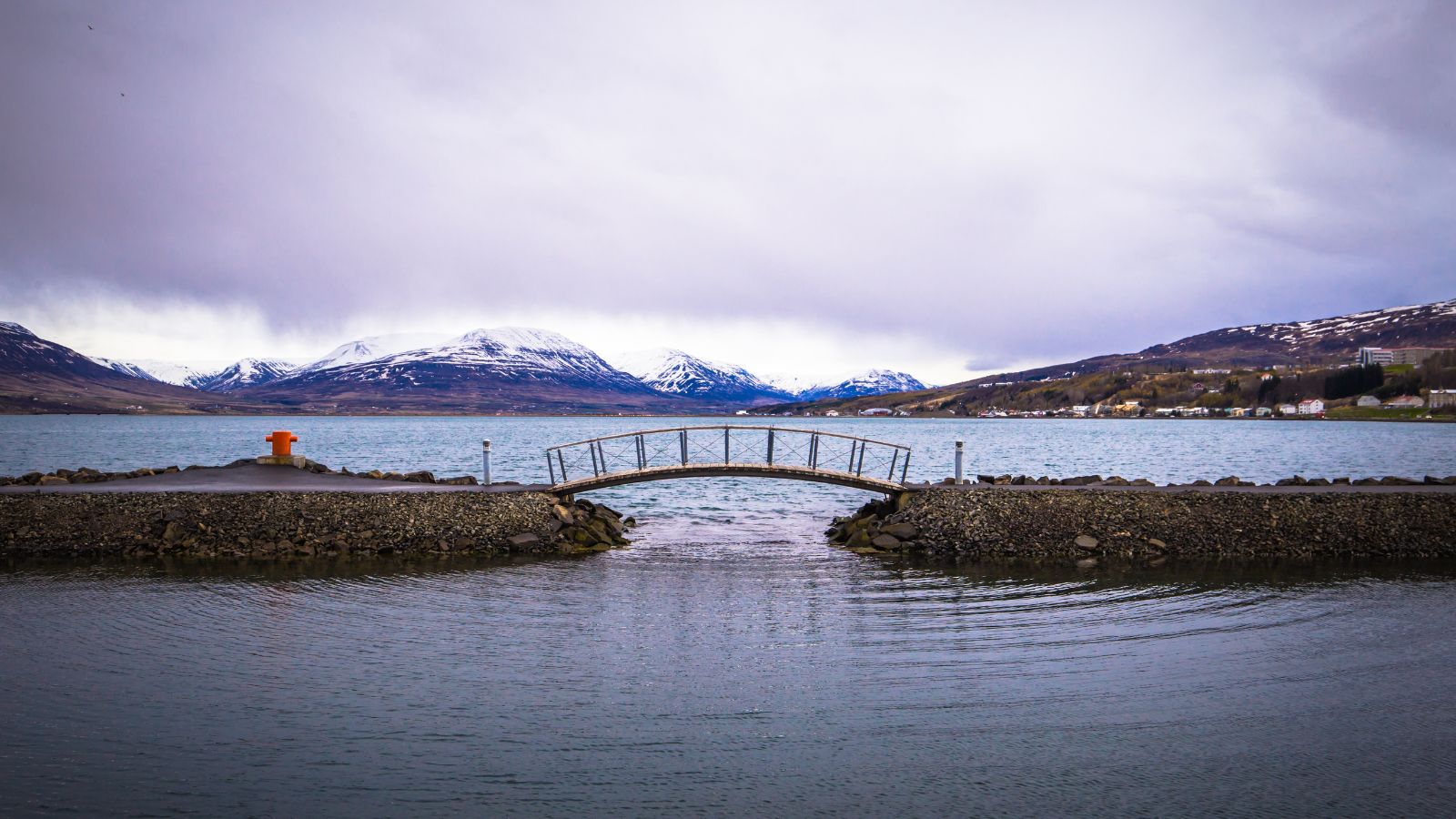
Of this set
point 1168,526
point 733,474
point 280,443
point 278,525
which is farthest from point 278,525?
point 1168,526

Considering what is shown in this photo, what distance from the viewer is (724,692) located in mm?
10461

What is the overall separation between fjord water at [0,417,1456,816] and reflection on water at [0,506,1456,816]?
0.05 m

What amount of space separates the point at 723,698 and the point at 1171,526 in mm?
15098

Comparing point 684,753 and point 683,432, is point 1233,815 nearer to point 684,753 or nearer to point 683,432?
point 684,753

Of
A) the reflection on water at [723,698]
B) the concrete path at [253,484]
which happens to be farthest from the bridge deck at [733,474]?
the reflection on water at [723,698]

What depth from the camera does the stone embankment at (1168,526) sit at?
20.5m

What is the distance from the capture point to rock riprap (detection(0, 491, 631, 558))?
20328 mm

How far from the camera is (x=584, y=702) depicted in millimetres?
10000

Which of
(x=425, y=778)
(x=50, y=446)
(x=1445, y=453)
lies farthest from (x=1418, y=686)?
(x=50, y=446)

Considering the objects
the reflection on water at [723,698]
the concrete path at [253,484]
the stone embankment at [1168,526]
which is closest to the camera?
the reflection on water at [723,698]

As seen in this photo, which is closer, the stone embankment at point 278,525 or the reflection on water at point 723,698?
the reflection on water at point 723,698

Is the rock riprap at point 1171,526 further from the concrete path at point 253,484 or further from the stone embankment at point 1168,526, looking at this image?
the concrete path at point 253,484

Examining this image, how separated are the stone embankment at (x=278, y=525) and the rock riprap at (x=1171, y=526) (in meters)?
8.72

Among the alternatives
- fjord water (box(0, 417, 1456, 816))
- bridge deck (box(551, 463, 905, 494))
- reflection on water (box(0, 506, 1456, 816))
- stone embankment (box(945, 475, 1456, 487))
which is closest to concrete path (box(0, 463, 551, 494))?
bridge deck (box(551, 463, 905, 494))
